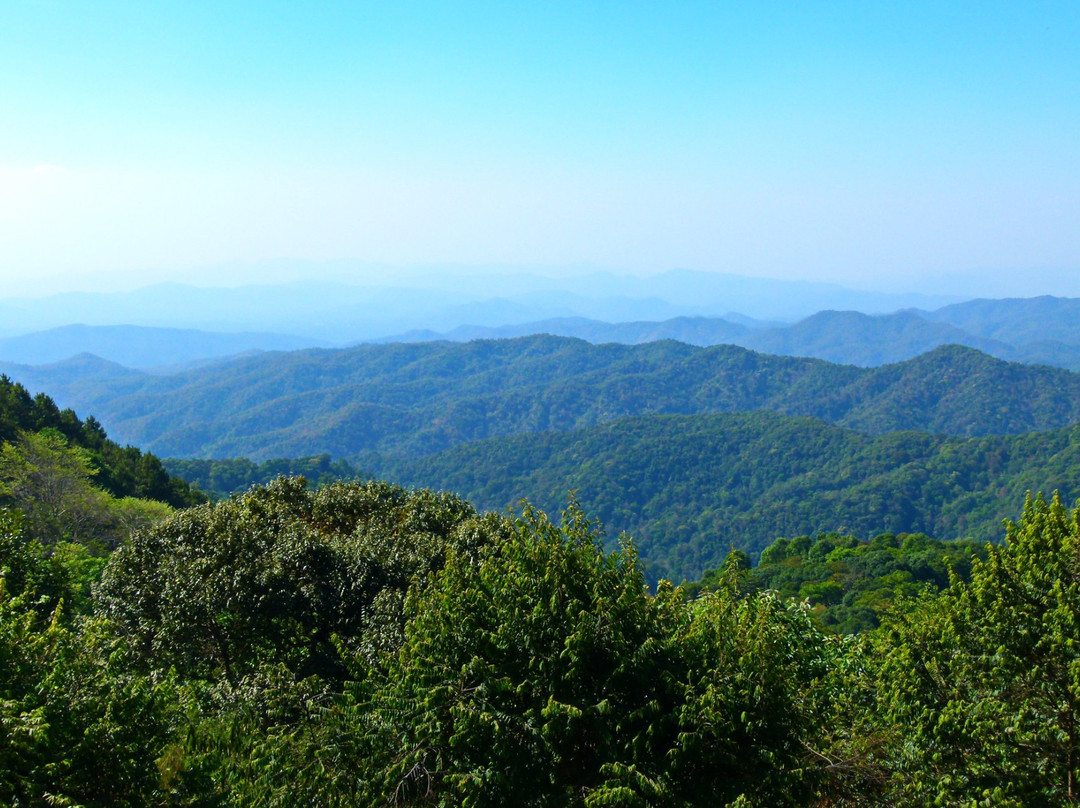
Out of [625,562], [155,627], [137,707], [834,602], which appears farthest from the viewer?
[834,602]

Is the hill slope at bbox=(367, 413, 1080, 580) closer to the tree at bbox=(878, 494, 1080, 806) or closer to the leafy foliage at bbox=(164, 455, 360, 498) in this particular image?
the leafy foliage at bbox=(164, 455, 360, 498)

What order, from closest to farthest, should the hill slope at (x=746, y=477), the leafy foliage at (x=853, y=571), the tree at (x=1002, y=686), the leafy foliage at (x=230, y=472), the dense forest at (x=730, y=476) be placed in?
the tree at (x=1002, y=686) < the leafy foliage at (x=853, y=571) < the leafy foliage at (x=230, y=472) < the dense forest at (x=730, y=476) < the hill slope at (x=746, y=477)

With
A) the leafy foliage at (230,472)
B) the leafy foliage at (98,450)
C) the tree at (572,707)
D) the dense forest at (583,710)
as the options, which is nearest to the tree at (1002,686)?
the dense forest at (583,710)

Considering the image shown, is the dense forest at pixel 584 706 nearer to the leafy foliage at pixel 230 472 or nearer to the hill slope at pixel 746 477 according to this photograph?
the leafy foliage at pixel 230 472

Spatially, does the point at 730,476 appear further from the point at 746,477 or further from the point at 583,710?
the point at 583,710

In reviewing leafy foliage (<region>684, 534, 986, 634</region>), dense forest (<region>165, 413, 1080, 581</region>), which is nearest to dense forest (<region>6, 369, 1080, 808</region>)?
leafy foliage (<region>684, 534, 986, 634</region>)

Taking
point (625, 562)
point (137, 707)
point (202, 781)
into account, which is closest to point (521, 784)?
point (625, 562)

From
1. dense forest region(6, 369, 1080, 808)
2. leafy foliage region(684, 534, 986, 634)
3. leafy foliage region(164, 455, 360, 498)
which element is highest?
dense forest region(6, 369, 1080, 808)

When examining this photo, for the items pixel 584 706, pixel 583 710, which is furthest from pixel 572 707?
pixel 584 706

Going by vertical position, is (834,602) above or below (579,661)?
below

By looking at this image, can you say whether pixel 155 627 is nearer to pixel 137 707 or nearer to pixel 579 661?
pixel 137 707

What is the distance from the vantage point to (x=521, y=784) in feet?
26.5

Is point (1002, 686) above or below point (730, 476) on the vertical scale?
above

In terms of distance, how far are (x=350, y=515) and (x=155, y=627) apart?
681 cm
